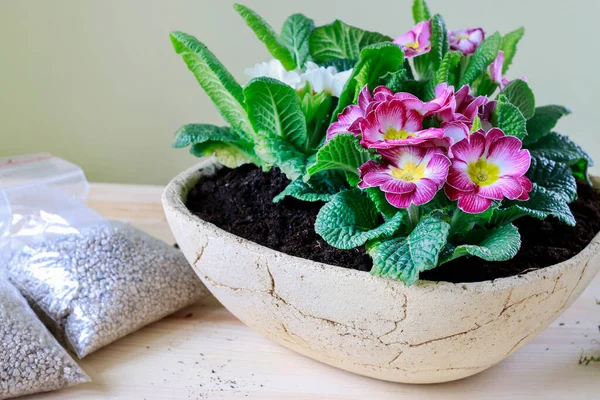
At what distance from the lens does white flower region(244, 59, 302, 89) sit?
2.31 feet

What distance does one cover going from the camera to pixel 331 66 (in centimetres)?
73

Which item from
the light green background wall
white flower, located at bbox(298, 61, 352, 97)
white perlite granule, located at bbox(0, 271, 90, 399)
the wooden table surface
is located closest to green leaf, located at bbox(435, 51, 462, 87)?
white flower, located at bbox(298, 61, 352, 97)

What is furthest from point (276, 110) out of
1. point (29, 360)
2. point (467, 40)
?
point (29, 360)

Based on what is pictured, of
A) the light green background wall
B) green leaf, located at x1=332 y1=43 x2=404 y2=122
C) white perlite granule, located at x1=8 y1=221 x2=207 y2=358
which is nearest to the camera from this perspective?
green leaf, located at x1=332 y1=43 x2=404 y2=122

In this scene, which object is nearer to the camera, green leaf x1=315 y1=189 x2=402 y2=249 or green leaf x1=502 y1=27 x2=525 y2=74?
green leaf x1=315 y1=189 x2=402 y2=249

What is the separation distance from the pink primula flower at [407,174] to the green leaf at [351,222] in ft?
0.15

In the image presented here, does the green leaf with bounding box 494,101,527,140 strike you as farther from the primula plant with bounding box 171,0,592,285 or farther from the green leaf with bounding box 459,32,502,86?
the green leaf with bounding box 459,32,502,86

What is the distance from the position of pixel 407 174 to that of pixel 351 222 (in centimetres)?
8

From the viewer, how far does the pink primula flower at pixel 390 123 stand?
0.55 meters

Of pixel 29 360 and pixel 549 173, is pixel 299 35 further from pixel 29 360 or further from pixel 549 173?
pixel 29 360

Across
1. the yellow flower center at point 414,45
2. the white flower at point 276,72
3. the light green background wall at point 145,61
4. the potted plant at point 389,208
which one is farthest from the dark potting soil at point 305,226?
the light green background wall at point 145,61

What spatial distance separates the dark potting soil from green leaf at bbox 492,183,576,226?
4 cm

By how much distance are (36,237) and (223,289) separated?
1.10ft

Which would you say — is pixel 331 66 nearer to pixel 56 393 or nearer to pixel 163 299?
pixel 163 299
